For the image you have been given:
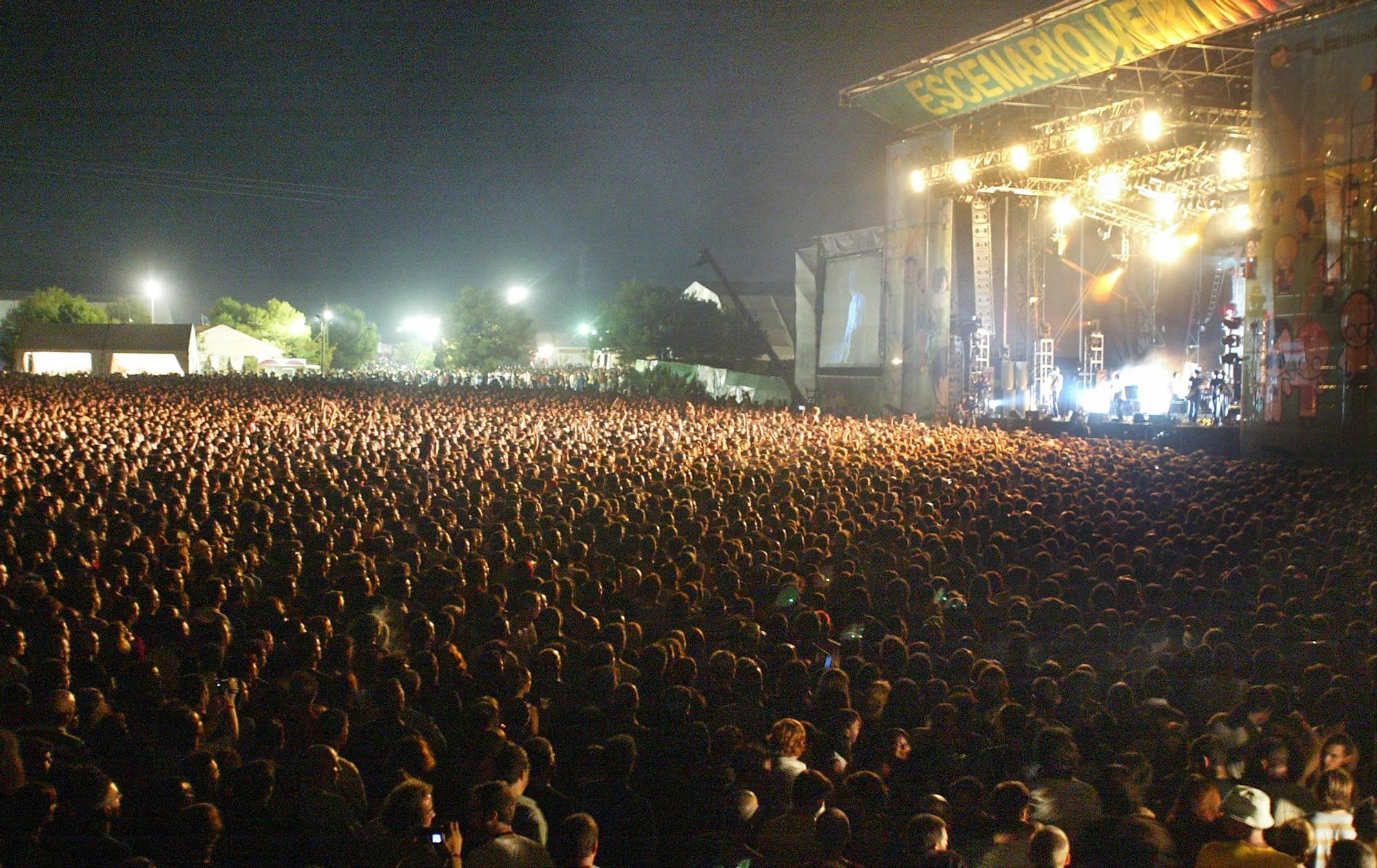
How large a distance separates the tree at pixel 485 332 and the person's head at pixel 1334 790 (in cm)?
7556

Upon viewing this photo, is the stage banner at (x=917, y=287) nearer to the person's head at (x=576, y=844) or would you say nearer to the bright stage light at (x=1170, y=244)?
the bright stage light at (x=1170, y=244)

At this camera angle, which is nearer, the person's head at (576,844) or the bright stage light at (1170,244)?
the person's head at (576,844)

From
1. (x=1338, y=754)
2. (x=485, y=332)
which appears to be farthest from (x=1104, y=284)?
(x=485, y=332)

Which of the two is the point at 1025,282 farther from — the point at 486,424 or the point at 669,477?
the point at 669,477

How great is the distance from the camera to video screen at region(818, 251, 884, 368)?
97.8 feet

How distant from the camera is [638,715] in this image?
16.6 ft

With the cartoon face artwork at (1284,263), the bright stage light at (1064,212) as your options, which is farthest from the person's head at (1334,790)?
the bright stage light at (1064,212)

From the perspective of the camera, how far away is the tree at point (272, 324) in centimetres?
9162

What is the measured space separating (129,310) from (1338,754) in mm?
99959

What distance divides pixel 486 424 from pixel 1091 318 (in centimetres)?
2006

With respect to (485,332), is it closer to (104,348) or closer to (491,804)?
(104,348)

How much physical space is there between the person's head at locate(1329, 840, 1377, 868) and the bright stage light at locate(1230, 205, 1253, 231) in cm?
2141

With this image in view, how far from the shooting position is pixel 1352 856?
361 cm

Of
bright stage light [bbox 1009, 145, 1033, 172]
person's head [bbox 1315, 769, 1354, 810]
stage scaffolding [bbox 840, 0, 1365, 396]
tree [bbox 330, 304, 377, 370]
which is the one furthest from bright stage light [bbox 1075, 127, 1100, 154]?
tree [bbox 330, 304, 377, 370]
